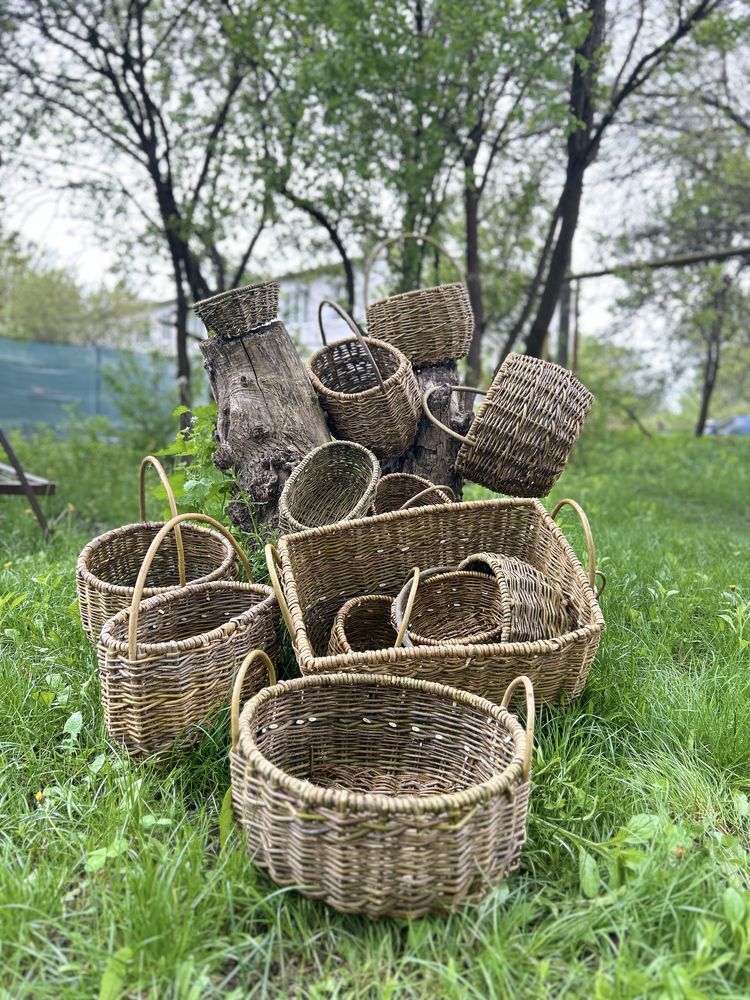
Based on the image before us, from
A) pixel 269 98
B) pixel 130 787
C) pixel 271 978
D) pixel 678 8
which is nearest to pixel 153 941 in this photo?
pixel 271 978

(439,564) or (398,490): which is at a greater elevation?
(398,490)

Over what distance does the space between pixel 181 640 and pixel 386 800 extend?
A: 96 cm

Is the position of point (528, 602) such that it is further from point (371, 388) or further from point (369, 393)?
point (371, 388)

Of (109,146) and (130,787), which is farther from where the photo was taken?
(109,146)

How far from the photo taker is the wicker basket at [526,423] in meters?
2.73

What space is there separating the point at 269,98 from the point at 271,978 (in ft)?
26.6

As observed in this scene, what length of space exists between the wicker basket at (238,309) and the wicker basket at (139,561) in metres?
0.64

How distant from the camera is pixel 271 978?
1328mm

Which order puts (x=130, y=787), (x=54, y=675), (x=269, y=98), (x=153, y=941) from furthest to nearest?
(x=269, y=98) → (x=54, y=675) → (x=130, y=787) → (x=153, y=941)

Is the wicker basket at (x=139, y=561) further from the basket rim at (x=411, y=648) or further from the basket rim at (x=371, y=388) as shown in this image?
the basket rim at (x=371, y=388)

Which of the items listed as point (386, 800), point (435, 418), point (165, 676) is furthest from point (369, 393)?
point (386, 800)

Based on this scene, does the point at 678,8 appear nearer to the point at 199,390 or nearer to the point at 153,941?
Result: the point at 199,390

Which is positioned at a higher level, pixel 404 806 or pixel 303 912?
pixel 404 806

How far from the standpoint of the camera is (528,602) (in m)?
2.19
